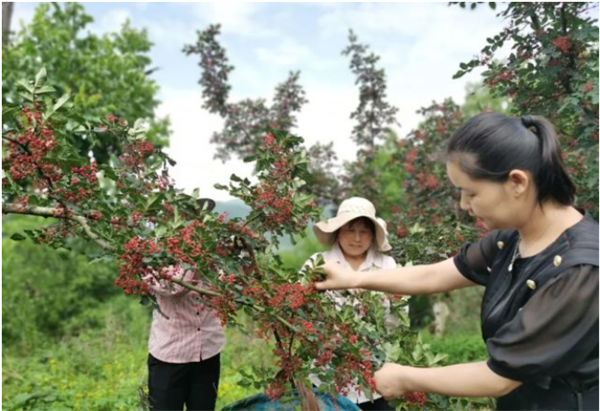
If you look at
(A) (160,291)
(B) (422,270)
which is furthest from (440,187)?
(B) (422,270)

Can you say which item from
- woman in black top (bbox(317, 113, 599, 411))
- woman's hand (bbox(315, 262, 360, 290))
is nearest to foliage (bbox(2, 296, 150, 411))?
woman's hand (bbox(315, 262, 360, 290))

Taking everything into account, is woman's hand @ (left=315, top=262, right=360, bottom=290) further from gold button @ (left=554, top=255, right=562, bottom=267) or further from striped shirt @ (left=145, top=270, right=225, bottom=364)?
striped shirt @ (left=145, top=270, right=225, bottom=364)

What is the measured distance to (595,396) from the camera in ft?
5.10

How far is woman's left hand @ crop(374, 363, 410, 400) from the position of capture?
175 centimetres

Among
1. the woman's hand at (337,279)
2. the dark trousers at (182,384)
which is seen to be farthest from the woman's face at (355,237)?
the woman's hand at (337,279)

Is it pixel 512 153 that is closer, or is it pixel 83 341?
pixel 512 153

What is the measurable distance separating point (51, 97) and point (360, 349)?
1574 millimetres

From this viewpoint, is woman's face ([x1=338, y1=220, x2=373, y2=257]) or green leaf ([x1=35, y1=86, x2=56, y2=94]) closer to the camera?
A: green leaf ([x1=35, y1=86, x2=56, y2=94])

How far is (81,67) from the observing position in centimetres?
1232

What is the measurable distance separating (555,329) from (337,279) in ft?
2.84

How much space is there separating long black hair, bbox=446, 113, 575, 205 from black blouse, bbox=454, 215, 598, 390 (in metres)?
0.12

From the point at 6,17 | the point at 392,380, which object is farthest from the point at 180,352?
the point at 6,17

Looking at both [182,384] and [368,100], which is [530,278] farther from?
[368,100]

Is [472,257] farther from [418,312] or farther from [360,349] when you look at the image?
[418,312]
